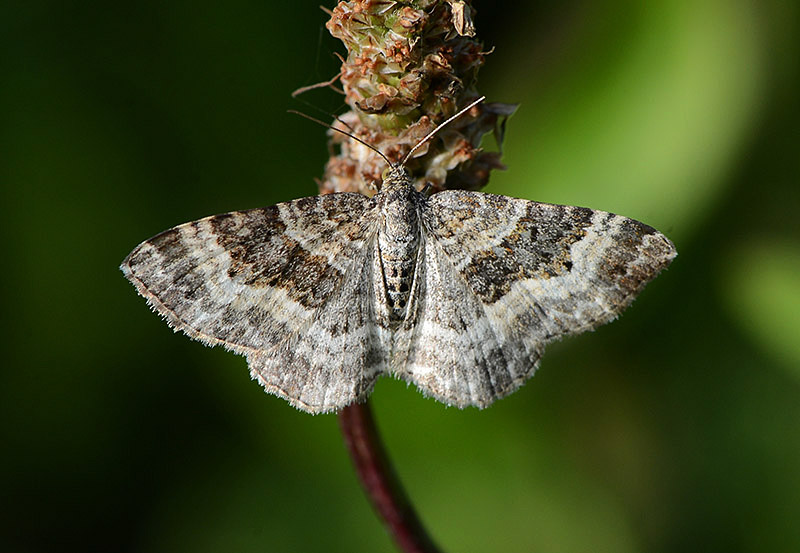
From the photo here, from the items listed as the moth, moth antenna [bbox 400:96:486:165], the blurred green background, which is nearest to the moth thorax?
the moth

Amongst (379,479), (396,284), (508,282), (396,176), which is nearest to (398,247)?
(396,284)

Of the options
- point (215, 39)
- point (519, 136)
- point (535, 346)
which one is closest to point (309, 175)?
point (215, 39)

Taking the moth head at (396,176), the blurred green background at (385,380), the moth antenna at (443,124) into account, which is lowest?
the blurred green background at (385,380)

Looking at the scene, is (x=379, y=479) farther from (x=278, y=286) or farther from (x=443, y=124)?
(x=443, y=124)

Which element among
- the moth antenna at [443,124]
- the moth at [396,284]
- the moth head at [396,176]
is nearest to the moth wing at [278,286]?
the moth at [396,284]

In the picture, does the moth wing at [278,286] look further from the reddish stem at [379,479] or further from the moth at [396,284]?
the reddish stem at [379,479]

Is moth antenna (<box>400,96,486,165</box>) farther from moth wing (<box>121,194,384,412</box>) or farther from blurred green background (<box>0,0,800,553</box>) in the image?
blurred green background (<box>0,0,800,553</box>)
